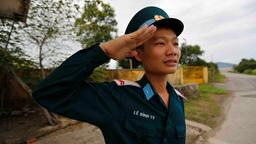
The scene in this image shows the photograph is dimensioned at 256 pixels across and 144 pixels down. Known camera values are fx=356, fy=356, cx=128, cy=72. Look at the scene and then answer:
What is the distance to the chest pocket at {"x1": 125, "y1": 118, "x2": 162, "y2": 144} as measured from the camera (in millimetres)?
1722

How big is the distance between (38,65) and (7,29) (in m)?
1.49

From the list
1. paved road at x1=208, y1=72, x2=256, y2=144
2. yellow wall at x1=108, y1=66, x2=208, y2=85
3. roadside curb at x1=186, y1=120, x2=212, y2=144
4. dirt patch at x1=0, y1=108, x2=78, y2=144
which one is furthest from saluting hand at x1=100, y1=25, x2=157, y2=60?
yellow wall at x1=108, y1=66, x2=208, y2=85

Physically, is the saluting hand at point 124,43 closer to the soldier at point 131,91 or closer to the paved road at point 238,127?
the soldier at point 131,91

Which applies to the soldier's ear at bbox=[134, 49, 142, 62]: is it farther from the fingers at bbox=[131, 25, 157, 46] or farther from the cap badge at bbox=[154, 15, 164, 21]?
the fingers at bbox=[131, 25, 157, 46]

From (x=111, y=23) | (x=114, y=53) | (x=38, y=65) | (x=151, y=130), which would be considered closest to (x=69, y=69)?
(x=114, y=53)

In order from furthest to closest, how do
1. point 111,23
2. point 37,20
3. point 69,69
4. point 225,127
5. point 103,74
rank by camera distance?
point 111,23 → point 103,74 → point 225,127 → point 37,20 → point 69,69

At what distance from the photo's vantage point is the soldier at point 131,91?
1570 mm

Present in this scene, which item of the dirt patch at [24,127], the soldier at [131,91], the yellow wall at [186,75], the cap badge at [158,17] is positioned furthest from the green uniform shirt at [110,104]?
the yellow wall at [186,75]

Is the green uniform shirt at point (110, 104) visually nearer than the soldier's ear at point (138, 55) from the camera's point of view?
Yes

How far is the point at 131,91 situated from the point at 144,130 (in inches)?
8.3

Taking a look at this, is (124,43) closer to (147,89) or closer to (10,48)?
(147,89)

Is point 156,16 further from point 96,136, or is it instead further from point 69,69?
point 96,136

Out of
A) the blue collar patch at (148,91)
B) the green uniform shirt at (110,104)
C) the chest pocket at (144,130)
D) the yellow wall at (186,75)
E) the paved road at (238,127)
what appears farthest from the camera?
the yellow wall at (186,75)

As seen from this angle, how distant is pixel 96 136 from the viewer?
689 cm
